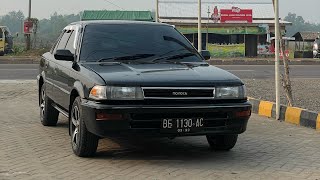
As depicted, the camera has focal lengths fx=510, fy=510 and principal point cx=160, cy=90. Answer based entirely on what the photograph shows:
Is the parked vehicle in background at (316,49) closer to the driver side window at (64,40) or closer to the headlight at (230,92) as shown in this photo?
the driver side window at (64,40)

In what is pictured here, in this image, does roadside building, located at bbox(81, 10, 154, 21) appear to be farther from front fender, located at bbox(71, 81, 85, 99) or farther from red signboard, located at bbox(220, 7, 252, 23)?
front fender, located at bbox(71, 81, 85, 99)

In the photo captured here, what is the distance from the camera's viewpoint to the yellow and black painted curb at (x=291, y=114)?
8.28 metres

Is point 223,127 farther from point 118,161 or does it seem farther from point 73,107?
point 73,107

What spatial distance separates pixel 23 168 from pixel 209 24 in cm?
3629

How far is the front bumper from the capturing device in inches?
211

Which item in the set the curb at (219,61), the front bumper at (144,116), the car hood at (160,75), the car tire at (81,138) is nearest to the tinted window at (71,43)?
the car hood at (160,75)

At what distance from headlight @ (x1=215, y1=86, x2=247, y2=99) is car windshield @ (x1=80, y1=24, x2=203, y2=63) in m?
1.09

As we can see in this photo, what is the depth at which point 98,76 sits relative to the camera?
5590 mm

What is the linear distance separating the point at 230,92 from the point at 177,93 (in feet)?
2.13

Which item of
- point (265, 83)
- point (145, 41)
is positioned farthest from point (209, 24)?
point (145, 41)

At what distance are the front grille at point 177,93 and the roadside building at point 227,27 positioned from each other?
107 ft

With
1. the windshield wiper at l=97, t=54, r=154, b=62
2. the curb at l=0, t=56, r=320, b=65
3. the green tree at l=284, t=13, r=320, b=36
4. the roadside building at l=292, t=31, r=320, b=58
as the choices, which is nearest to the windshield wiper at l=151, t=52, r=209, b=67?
the windshield wiper at l=97, t=54, r=154, b=62

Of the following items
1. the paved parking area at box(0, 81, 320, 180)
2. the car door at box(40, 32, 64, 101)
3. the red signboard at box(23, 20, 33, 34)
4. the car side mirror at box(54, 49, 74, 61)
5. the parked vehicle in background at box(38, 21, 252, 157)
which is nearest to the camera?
the paved parking area at box(0, 81, 320, 180)

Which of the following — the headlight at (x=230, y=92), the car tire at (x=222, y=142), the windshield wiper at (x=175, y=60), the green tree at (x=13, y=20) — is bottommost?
the car tire at (x=222, y=142)
